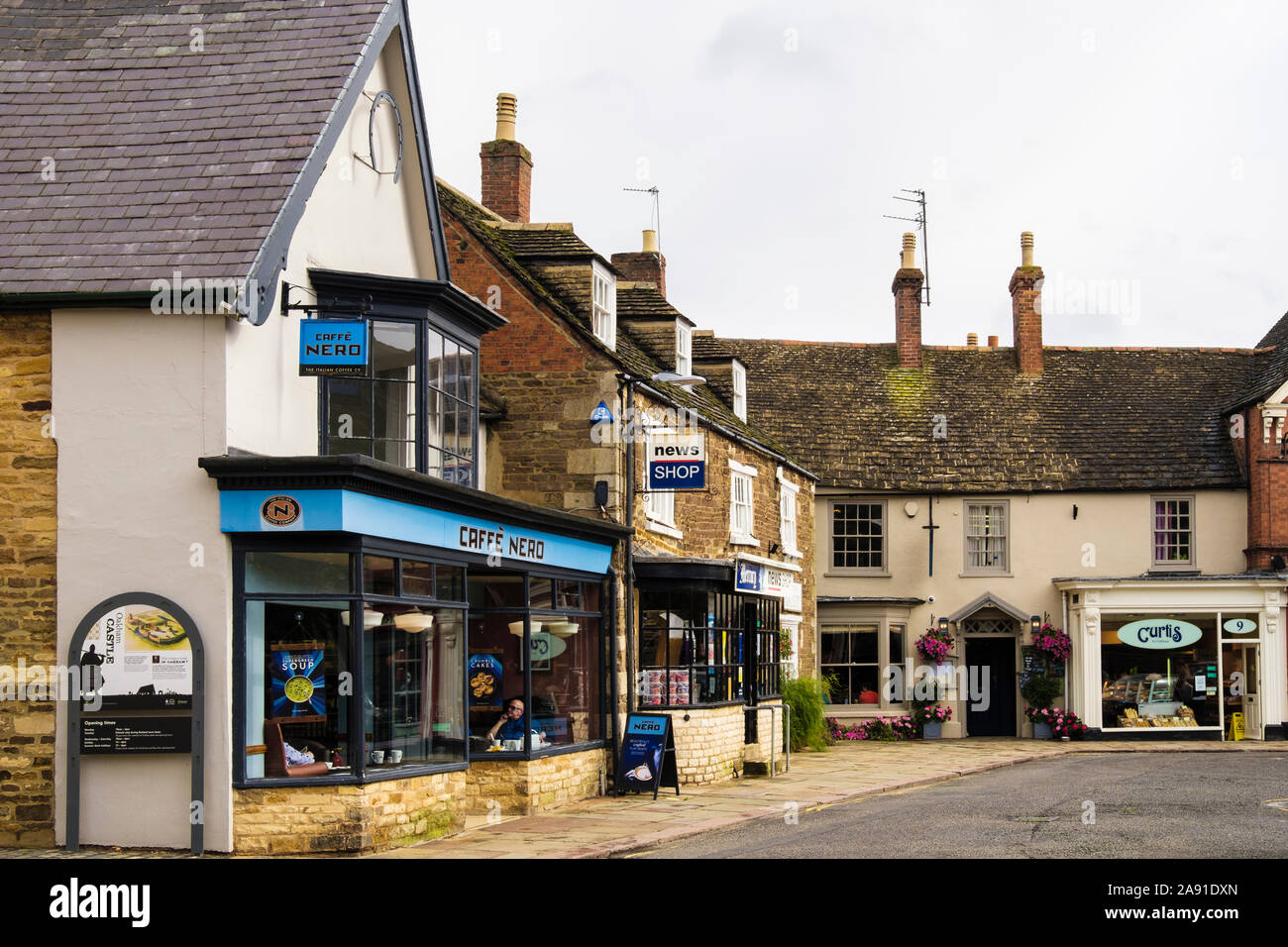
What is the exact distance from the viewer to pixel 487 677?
17594mm

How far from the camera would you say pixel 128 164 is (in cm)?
1450

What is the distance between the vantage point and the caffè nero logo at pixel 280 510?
12758mm

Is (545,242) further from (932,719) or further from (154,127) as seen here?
(932,719)

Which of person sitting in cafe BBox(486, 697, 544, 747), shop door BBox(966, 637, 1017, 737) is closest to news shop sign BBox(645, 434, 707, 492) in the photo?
A: person sitting in cafe BBox(486, 697, 544, 747)

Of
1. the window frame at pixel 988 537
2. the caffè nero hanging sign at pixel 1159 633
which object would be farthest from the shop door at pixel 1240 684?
the window frame at pixel 988 537

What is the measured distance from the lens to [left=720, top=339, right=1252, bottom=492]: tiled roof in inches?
1331

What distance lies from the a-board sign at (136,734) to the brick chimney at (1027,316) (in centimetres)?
2763

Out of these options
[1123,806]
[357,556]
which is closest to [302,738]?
[357,556]

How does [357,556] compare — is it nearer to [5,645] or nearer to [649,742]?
[5,645]

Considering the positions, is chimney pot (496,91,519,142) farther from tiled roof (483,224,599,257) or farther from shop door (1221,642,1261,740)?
shop door (1221,642,1261,740)

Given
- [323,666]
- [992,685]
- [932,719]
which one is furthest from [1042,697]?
[323,666]

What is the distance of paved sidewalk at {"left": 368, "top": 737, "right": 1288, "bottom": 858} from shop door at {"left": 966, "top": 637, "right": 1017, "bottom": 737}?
1.79 metres

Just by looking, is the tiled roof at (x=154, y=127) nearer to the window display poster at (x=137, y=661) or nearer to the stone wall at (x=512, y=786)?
the window display poster at (x=137, y=661)
